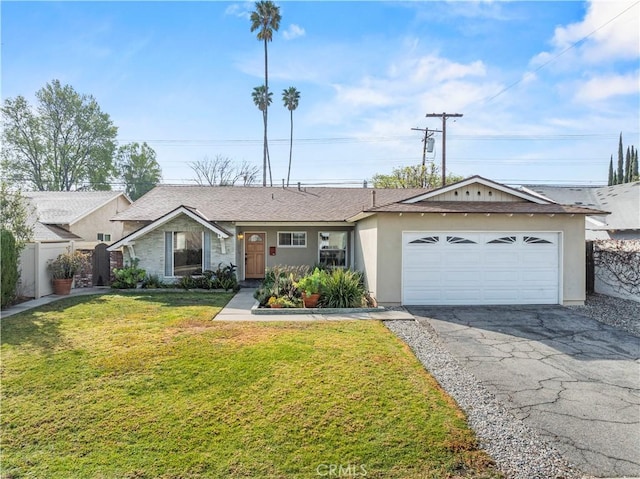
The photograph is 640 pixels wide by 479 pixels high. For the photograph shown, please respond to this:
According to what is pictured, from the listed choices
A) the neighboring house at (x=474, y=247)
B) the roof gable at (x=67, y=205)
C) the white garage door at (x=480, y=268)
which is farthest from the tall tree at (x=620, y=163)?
the roof gable at (x=67, y=205)

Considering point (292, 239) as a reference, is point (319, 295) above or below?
below

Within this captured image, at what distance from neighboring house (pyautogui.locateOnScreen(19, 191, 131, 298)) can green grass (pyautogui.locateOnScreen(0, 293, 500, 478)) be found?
5.05 m

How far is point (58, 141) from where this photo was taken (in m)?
33.4

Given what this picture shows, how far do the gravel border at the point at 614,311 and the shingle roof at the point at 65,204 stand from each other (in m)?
22.8

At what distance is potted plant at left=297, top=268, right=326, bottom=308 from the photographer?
387 inches

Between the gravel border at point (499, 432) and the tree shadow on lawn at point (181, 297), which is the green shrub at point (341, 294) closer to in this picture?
the tree shadow on lawn at point (181, 297)

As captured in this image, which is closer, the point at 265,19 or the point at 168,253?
the point at 168,253

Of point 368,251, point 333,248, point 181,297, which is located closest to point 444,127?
point 333,248

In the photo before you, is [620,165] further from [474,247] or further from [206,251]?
[206,251]

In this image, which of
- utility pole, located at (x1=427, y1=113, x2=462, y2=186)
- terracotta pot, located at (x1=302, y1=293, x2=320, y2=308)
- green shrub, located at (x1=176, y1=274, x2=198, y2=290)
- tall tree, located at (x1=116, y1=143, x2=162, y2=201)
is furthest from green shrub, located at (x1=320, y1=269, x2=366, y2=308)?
tall tree, located at (x1=116, y1=143, x2=162, y2=201)

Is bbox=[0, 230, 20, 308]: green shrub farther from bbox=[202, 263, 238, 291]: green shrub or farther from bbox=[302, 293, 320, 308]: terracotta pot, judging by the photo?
bbox=[302, 293, 320, 308]: terracotta pot

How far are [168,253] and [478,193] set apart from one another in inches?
471

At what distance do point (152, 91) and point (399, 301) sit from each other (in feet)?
41.2

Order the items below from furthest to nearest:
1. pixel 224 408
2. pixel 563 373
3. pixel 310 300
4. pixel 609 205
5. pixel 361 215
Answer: pixel 609 205 < pixel 361 215 < pixel 310 300 < pixel 563 373 < pixel 224 408
